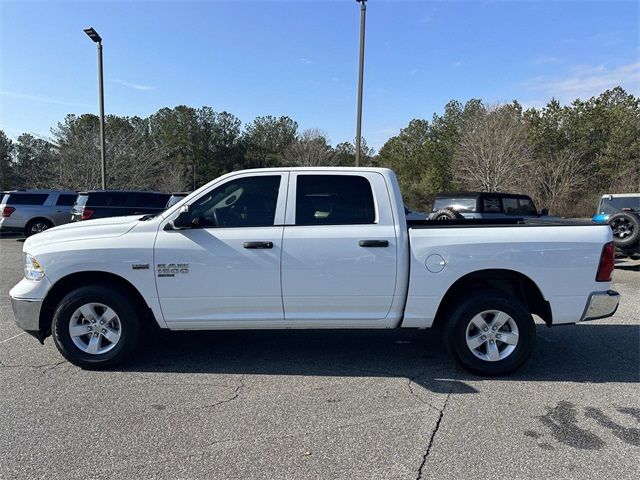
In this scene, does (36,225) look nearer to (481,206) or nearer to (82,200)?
(82,200)

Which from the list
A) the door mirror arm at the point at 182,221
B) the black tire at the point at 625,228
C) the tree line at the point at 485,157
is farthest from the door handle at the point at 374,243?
the tree line at the point at 485,157

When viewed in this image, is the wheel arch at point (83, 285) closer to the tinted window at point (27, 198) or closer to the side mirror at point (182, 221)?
the side mirror at point (182, 221)

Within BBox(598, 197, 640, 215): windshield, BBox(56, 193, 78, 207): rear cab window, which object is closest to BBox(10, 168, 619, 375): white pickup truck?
BBox(598, 197, 640, 215): windshield

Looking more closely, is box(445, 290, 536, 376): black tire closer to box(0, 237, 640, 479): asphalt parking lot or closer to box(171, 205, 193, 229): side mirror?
box(0, 237, 640, 479): asphalt parking lot

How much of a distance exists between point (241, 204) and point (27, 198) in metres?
15.5

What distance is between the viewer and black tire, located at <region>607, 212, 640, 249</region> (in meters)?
10.9

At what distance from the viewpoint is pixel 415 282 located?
442 centimetres

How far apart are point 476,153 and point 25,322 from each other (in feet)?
117

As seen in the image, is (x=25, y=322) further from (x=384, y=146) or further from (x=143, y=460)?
(x=384, y=146)

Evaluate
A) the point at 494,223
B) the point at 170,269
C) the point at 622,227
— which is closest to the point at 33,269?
the point at 170,269

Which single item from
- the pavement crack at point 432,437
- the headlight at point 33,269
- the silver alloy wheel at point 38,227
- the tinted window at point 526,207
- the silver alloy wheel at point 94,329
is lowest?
the pavement crack at point 432,437

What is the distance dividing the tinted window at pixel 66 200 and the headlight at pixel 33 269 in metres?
14.0

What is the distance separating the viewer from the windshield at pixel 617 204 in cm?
1165

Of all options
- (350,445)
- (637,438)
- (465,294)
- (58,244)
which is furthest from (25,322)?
(637,438)
